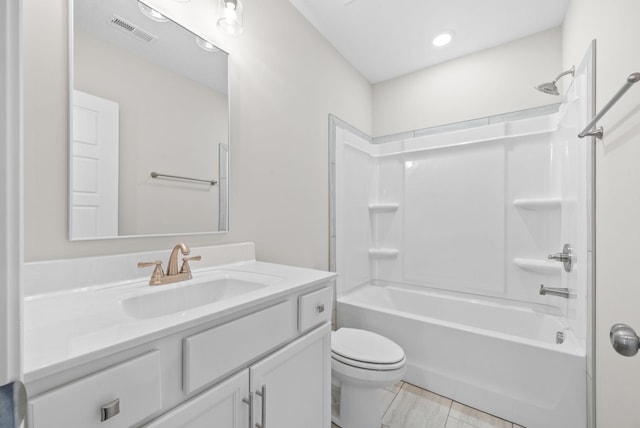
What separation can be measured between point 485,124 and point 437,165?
472mm

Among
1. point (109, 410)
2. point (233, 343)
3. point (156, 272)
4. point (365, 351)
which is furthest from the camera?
point (365, 351)

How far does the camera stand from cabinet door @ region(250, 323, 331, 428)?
858 millimetres

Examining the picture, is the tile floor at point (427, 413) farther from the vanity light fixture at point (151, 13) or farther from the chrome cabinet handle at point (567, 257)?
the vanity light fixture at point (151, 13)

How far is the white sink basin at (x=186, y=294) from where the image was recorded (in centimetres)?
92

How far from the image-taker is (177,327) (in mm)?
649

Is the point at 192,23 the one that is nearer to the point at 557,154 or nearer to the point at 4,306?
Result: the point at 4,306

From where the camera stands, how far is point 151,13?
1.13 metres

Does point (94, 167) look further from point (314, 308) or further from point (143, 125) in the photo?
point (314, 308)

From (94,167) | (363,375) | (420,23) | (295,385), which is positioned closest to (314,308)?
(295,385)

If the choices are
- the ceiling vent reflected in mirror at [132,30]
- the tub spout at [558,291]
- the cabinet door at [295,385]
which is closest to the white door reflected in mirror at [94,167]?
the ceiling vent reflected in mirror at [132,30]

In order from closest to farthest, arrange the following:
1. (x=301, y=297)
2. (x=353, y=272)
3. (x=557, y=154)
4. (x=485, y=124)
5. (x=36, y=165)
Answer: (x=36, y=165), (x=301, y=297), (x=557, y=154), (x=485, y=124), (x=353, y=272)

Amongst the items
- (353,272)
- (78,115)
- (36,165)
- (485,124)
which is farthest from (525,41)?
(36,165)

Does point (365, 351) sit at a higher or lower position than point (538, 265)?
lower

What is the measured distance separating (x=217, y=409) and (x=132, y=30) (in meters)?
→ 1.34
